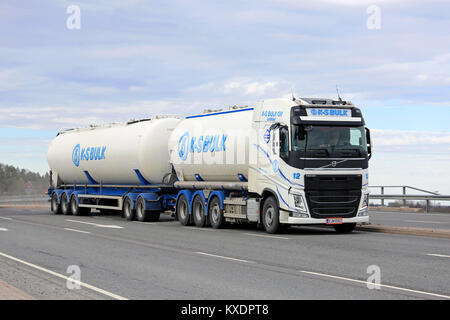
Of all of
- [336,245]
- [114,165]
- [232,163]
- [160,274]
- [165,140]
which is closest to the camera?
[160,274]

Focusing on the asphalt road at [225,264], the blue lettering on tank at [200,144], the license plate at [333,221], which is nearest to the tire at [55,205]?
the blue lettering on tank at [200,144]

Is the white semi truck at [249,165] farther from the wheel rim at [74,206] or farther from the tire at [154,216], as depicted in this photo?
the wheel rim at [74,206]

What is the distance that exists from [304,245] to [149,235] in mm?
5602

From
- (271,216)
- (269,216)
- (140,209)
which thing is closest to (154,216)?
(140,209)

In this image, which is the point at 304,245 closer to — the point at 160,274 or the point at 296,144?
the point at 296,144

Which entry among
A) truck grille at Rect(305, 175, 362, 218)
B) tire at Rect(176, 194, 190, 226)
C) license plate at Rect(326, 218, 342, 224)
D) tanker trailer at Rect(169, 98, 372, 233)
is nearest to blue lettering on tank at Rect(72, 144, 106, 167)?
tire at Rect(176, 194, 190, 226)

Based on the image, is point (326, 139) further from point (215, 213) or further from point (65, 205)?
point (65, 205)

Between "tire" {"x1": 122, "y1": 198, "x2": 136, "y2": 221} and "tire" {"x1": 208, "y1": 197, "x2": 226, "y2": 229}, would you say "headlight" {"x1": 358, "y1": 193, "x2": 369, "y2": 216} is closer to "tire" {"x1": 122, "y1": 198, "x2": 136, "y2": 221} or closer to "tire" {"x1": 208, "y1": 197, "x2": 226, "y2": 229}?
"tire" {"x1": 208, "y1": 197, "x2": 226, "y2": 229}

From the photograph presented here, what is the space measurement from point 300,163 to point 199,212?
638 cm

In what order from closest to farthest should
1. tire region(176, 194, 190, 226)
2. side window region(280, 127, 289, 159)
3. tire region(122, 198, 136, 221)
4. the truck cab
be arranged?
the truck cab → side window region(280, 127, 289, 159) → tire region(176, 194, 190, 226) → tire region(122, 198, 136, 221)

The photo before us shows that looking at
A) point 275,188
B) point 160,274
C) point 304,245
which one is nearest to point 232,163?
point 275,188

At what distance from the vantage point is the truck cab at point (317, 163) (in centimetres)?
2097

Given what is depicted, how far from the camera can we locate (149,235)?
21906 mm

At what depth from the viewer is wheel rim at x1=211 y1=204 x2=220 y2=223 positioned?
24.9 m
